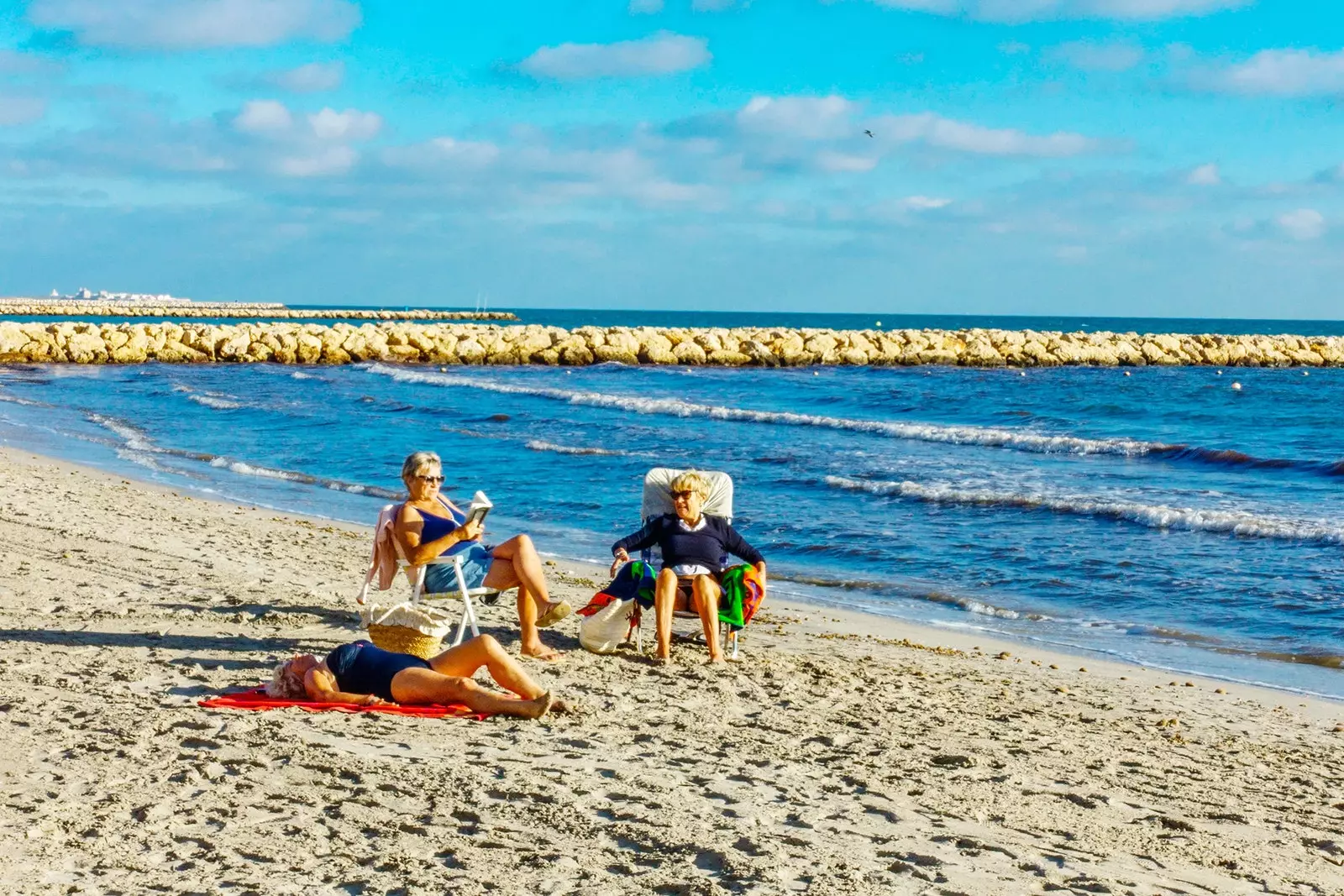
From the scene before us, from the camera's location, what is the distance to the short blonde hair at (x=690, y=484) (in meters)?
7.05

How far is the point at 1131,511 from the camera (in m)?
13.0

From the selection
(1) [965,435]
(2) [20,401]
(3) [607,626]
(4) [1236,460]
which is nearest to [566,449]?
(1) [965,435]

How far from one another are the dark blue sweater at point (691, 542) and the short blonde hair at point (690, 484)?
151mm

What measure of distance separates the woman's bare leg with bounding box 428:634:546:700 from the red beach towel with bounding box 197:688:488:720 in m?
0.15

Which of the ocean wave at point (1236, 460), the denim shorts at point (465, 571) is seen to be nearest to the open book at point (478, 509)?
the denim shorts at point (465, 571)

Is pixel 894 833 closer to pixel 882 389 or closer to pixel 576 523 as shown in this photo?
pixel 576 523

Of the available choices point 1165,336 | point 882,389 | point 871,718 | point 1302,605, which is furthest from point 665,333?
point 871,718

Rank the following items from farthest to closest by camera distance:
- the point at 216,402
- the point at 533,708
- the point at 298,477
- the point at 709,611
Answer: the point at 216,402 < the point at 298,477 < the point at 709,611 < the point at 533,708

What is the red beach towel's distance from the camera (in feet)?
18.0

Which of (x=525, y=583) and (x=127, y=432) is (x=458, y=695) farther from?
(x=127, y=432)

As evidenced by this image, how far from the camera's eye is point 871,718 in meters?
5.81

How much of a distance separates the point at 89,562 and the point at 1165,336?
47.6 meters

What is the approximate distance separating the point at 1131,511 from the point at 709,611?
7549mm

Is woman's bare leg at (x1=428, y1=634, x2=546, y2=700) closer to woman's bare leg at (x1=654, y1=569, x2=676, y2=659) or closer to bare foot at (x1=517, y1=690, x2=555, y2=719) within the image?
bare foot at (x1=517, y1=690, x2=555, y2=719)
